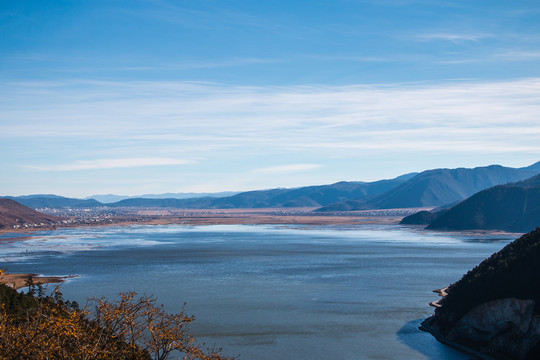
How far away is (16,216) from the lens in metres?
164

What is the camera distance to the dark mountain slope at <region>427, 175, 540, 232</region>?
120 metres

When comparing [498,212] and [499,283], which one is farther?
[498,212]

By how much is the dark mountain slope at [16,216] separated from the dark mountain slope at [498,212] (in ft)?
379

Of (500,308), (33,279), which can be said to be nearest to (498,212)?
(500,308)

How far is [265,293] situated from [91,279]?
17986 mm

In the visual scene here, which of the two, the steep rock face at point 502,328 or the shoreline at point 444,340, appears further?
the shoreline at point 444,340

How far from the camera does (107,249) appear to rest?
83.1 meters

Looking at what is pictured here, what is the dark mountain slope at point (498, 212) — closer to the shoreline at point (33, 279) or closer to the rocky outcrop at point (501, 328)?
the rocky outcrop at point (501, 328)

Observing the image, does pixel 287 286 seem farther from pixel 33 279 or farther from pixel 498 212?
pixel 498 212

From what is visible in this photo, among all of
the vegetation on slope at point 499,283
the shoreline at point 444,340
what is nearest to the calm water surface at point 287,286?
the shoreline at point 444,340

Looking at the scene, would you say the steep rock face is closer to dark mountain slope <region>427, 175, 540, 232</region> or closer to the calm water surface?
the calm water surface

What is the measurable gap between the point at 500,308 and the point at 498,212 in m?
107

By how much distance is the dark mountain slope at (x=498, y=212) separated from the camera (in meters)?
120

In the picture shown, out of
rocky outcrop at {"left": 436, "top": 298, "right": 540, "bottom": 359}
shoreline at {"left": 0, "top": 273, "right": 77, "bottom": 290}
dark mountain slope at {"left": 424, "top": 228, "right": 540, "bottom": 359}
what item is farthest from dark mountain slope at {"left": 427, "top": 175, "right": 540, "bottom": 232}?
shoreline at {"left": 0, "top": 273, "right": 77, "bottom": 290}
